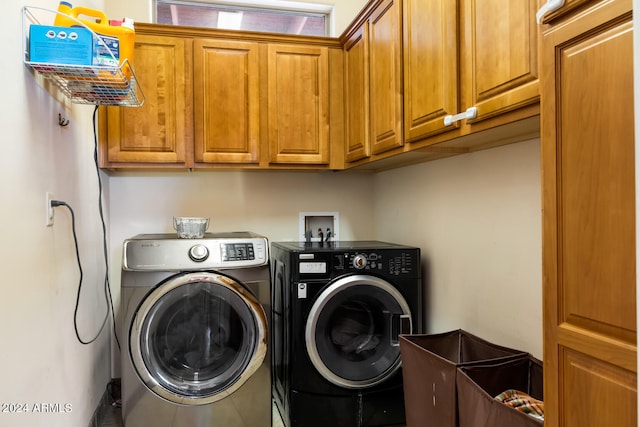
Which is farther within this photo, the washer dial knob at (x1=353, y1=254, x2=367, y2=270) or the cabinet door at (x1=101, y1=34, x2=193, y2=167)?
the cabinet door at (x1=101, y1=34, x2=193, y2=167)

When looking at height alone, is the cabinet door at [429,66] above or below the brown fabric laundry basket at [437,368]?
above

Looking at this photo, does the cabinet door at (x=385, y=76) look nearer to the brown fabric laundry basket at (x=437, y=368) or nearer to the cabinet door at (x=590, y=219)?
the brown fabric laundry basket at (x=437, y=368)

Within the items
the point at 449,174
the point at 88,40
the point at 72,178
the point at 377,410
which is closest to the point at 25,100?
the point at 88,40

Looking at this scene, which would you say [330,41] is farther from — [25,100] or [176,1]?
[25,100]

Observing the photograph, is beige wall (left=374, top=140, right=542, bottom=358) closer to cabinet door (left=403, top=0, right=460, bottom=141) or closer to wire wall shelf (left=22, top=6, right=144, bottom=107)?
cabinet door (left=403, top=0, right=460, bottom=141)

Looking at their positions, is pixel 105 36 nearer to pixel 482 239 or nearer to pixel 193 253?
pixel 193 253

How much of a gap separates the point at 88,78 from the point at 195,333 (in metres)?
1.20

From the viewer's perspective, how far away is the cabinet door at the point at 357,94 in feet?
7.39

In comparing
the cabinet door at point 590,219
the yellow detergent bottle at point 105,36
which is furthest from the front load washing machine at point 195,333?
the cabinet door at point 590,219

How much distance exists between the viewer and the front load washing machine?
6.50 feet

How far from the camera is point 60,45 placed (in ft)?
4.37

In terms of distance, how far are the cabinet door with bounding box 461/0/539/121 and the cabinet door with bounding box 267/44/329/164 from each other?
3.86ft

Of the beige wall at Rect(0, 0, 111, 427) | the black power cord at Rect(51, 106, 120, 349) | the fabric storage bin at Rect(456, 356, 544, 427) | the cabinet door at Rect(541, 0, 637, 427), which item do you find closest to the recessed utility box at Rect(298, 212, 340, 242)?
the black power cord at Rect(51, 106, 120, 349)

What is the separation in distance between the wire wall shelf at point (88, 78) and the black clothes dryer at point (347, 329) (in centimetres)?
103
